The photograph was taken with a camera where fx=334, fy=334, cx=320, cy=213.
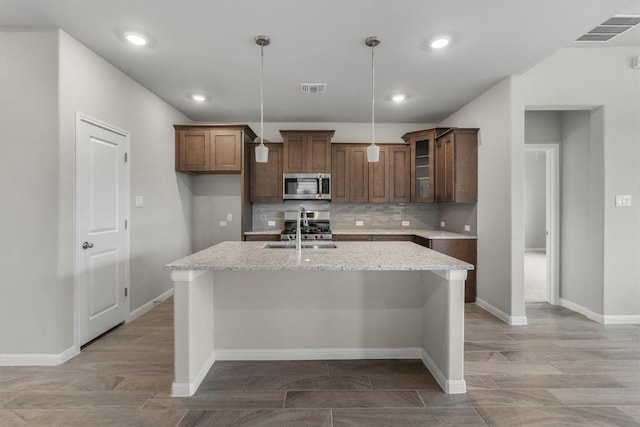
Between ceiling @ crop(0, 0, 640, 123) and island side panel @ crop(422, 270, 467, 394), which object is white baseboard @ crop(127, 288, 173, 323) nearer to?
ceiling @ crop(0, 0, 640, 123)

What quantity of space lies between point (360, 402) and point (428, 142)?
391 cm

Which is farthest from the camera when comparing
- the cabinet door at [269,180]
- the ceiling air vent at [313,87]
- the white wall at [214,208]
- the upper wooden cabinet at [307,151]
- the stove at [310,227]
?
the white wall at [214,208]

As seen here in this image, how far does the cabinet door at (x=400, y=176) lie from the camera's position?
5.27 m

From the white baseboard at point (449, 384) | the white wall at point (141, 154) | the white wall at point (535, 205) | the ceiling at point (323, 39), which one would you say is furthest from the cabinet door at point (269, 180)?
the white wall at point (535, 205)

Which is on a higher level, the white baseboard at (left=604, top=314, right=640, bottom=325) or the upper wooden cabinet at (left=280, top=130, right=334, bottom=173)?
the upper wooden cabinet at (left=280, top=130, right=334, bottom=173)

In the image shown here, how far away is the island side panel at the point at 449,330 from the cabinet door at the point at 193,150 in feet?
11.9

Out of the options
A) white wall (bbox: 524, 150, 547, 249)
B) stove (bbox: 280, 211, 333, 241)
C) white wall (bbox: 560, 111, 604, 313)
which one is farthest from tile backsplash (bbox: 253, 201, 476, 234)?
white wall (bbox: 524, 150, 547, 249)

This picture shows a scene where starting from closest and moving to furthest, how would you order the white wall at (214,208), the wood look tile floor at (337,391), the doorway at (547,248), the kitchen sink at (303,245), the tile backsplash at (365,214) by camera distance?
the wood look tile floor at (337,391), the kitchen sink at (303,245), the doorway at (547,248), the white wall at (214,208), the tile backsplash at (365,214)

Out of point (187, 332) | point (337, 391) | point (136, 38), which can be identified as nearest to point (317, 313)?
point (337, 391)

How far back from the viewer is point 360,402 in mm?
2080

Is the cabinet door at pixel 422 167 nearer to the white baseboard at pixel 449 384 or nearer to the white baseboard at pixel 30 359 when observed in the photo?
the white baseboard at pixel 449 384

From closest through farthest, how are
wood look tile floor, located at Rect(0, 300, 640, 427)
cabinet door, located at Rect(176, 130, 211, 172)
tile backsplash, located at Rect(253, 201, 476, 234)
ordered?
wood look tile floor, located at Rect(0, 300, 640, 427) < cabinet door, located at Rect(176, 130, 211, 172) < tile backsplash, located at Rect(253, 201, 476, 234)

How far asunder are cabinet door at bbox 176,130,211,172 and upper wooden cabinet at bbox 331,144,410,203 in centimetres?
189

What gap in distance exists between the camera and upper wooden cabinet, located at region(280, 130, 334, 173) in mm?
5051
